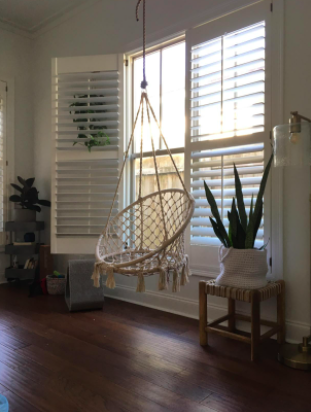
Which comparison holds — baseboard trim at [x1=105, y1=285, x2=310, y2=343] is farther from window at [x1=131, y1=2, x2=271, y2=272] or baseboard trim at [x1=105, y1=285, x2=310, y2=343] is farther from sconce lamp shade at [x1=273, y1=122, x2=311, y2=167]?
sconce lamp shade at [x1=273, y1=122, x2=311, y2=167]

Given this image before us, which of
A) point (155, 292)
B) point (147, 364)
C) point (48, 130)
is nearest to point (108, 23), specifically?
point (48, 130)

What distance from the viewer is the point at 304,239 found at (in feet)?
7.75

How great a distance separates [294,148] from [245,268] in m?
0.76

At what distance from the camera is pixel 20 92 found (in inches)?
173

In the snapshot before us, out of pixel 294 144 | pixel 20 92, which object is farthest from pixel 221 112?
pixel 20 92

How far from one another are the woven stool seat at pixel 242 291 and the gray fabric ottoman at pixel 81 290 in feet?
3.70

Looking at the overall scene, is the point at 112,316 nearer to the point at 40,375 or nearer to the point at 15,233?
the point at 40,375

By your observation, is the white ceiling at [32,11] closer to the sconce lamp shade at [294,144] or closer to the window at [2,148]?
the window at [2,148]

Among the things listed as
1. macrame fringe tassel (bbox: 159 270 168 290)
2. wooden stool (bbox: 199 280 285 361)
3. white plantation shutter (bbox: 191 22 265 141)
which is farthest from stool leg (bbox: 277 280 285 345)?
white plantation shutter (bbox: 191 22 265 141)

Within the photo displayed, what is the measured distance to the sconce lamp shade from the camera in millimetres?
2061

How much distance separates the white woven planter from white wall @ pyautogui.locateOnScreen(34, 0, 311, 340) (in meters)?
0.31

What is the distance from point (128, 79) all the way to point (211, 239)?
1764 mm

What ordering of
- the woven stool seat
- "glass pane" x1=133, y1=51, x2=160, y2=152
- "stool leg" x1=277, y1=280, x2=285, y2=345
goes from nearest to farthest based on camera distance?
the woven stool seat
"stool leg" x1=277, y1=280, x2=285, y2=345
"glass pane" x1=133, y1=51, x2=160, y2=152

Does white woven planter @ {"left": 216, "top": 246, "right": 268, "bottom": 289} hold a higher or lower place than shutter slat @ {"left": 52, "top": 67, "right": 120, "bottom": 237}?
lower
